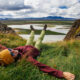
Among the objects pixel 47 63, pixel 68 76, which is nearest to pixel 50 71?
pixel 68 76

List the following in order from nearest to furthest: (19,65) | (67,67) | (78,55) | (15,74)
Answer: (15,74)
(19,65)
(67,67)
(78,55)

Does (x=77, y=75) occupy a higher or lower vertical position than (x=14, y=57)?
lower

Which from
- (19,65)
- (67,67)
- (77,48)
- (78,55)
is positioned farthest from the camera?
(77,48)

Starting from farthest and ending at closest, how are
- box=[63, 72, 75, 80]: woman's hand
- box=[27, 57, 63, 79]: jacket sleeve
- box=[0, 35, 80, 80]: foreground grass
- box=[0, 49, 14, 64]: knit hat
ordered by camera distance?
box=[0, 49, 14, 64]: knit hat
box=[27, 57, 63, 79]: jacket sleeve
box=[63, 72, 75, 80]: woman's hand
box=[0, 35, 80, 80]: foreground grass

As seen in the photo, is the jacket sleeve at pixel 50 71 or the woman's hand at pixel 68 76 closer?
the woman's hand at pixel 68 76

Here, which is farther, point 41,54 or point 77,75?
point 41,54

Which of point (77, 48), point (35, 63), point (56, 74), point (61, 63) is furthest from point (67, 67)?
point (77, 48)

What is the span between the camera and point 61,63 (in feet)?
20.6

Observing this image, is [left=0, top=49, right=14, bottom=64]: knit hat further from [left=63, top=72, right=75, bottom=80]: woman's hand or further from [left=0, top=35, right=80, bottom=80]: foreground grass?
[left=63, top=72, right=75, bottom=80]: woman's hand

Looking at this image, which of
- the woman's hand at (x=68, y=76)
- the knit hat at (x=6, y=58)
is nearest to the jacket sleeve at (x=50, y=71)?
the woman's hand at (x=68, y=76)

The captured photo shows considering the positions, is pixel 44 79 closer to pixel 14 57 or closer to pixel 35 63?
pixel 35 63

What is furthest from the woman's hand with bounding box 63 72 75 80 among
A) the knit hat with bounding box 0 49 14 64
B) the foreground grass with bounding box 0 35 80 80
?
the knit hat with bounding box 0 49 14 64

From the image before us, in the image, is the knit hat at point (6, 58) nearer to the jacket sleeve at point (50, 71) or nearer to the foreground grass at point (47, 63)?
the foreground grass at point (47, 63)

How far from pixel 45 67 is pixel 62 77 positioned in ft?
Answer: 2.16
